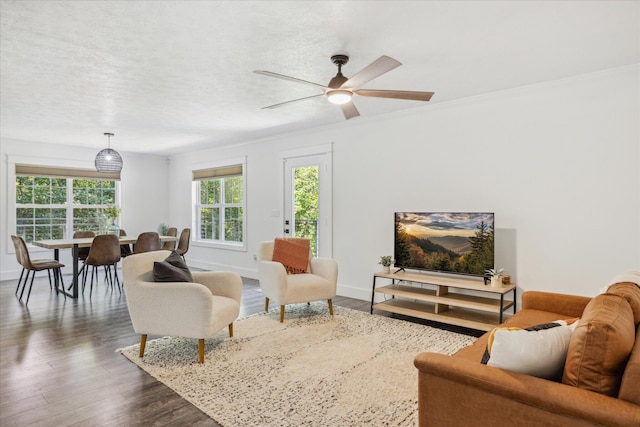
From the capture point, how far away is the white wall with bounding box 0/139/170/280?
6.51 m

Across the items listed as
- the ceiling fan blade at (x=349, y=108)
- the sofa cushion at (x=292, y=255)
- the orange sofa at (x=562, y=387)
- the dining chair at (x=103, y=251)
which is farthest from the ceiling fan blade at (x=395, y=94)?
the dining chair at (x=103, y=251)

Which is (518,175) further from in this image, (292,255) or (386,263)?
(292,255)

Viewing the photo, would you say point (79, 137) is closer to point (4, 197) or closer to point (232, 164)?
point (4, 197)

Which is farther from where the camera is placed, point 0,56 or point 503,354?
point 0,56

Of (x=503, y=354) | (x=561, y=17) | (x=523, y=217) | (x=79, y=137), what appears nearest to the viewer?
(x=503, y=354)

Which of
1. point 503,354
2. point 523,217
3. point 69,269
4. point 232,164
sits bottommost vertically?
point 69,269

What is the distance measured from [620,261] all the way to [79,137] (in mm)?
7291

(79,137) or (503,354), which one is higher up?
(79,137)

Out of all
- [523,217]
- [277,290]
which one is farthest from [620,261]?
[277,290]

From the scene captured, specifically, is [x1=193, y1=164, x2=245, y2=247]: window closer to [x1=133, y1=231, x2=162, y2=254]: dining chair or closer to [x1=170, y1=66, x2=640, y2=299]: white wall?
[x1=133, y1=231, x2=162, y2=254]: dining chair

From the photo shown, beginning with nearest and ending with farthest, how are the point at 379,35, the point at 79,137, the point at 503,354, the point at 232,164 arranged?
the point at 503,354
the point at 379,35
the point at 79,137
the point at 232,164

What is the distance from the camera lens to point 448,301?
12.5 ft

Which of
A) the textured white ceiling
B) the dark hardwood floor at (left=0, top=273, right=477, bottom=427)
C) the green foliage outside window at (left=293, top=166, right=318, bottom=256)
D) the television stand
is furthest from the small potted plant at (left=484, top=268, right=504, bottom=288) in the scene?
the green foliage outside window at (left=293, top=166, right=318, bottom=256)

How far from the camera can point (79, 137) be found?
6297mm
